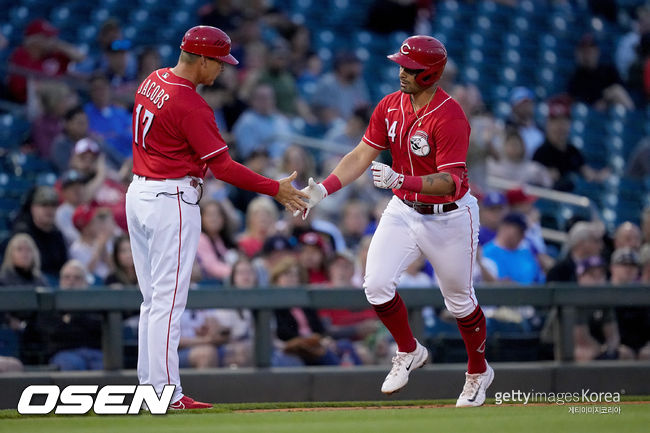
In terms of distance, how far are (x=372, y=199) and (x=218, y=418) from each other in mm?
5734

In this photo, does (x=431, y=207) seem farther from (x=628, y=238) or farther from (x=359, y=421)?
(x=628, y=238)

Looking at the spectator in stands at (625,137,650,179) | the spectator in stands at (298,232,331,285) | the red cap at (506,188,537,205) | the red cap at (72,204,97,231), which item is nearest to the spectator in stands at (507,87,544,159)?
the spectator in stands at (625,137,650,179)

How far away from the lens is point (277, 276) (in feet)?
27.8

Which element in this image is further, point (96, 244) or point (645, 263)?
point (645, 263)

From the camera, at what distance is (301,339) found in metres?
8.09

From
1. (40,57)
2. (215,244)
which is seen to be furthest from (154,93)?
(40,57)

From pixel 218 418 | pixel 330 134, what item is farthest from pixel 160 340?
pixel 330 134

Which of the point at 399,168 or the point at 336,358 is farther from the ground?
the point at 399,168

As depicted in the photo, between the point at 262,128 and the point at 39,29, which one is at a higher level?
the point at 39,29

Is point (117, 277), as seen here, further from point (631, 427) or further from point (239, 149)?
point (631, 427)

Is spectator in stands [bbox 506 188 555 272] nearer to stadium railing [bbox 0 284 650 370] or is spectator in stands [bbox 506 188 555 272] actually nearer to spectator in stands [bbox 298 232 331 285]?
stadium railing [bbox 0 284 650 370]

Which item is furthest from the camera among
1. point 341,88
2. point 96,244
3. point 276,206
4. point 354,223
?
point 341,88

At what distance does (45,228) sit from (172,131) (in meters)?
2.96

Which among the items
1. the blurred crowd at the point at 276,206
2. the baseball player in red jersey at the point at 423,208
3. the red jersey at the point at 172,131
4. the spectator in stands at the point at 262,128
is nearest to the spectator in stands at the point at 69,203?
the blurred crowd at the point at 276,206
